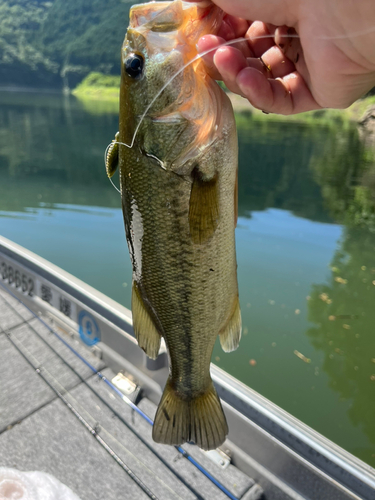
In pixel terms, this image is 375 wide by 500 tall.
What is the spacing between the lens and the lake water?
4.25m

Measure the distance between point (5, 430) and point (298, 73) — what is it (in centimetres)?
294

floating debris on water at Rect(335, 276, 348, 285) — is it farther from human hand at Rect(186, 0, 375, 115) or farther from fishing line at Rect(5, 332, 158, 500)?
human hand at Rect(186, 0, 375, 115)

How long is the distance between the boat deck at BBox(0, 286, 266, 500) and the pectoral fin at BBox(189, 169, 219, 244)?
184 cm

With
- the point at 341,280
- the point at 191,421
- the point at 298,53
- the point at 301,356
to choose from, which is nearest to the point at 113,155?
the point at 298,53

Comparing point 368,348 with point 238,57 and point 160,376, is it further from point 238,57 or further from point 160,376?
point 238,57

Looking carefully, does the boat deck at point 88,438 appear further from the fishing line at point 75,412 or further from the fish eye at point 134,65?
the fish eye at point 134,65

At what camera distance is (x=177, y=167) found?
4.51 feet

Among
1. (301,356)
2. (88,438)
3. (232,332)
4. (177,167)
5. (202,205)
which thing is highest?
(177,167)

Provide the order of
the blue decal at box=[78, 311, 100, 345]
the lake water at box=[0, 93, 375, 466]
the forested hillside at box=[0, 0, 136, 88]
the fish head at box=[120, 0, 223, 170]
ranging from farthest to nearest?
the forested hillside at box=[0, 0, 136, 88] → the lake water at box=[0, 93, 375, 466] → the blue decal at box=[78, 311, 100, 345] → the fish head at box=[120, 0, 223, 170]

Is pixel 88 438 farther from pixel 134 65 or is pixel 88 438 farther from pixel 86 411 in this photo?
pixel 134 65

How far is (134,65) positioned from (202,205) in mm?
583

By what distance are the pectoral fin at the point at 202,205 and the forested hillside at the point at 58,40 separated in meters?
98.2

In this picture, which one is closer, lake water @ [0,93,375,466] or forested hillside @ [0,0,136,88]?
lake water @ [0,93,375,466]

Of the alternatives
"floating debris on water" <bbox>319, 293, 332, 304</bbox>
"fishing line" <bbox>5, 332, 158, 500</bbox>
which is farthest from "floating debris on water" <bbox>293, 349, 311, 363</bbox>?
"fishing line" <bbox>5, 332, 158, 500</bbox>
